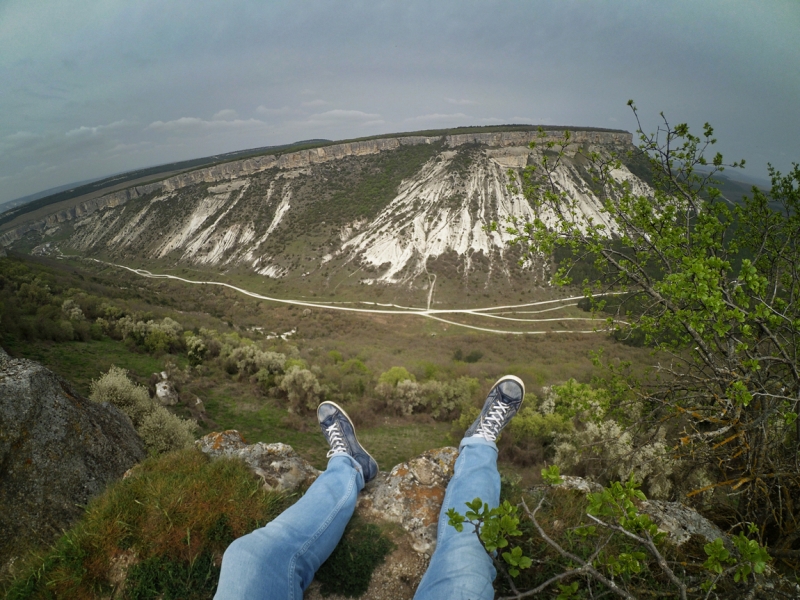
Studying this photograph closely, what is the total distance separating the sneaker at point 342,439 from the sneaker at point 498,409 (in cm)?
137

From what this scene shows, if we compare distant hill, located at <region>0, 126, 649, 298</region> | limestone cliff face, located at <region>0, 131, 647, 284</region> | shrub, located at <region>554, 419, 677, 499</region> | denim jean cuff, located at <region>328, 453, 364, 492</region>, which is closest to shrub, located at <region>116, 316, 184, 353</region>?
denim jean cuff, located at <region>328, 453, 364, 492</region>

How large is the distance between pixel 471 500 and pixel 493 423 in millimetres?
1613

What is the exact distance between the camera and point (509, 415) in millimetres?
5184

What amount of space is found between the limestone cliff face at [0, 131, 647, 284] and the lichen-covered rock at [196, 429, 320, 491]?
46.8 m

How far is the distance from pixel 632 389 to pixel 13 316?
51.4 ft

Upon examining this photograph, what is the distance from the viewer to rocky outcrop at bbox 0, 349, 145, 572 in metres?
3.77

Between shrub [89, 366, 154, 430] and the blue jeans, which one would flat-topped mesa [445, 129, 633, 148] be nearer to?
shrub [89, 366, 154, 430]

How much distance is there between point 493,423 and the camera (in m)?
4.93

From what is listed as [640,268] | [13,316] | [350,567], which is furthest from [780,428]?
[13,316]

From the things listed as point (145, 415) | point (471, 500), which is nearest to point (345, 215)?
point (145, 415)

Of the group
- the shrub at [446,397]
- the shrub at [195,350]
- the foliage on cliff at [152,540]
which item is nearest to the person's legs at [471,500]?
the foliage on cliff at [152,540]

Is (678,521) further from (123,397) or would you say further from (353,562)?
(123,397)

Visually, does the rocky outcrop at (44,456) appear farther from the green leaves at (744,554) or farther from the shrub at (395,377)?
the shrub at (395,377)

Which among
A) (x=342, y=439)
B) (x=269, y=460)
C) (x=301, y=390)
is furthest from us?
(x=301, y=390)
